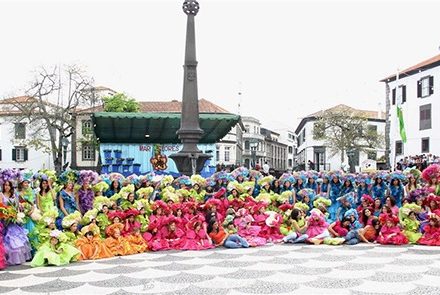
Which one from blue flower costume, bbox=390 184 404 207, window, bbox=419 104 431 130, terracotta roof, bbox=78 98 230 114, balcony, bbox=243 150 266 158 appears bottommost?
blue flower costume, bbox=390 184 404 207

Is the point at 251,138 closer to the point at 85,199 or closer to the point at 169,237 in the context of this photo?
the point at 85,199

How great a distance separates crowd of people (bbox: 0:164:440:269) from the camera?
8.77m

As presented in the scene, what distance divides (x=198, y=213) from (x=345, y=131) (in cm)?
4107

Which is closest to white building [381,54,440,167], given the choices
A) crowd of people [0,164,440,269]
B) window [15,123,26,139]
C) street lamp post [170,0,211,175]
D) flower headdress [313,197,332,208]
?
street lamp post [170,0,211,175]

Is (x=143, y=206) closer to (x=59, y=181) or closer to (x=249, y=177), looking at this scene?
(x=59, y=181)

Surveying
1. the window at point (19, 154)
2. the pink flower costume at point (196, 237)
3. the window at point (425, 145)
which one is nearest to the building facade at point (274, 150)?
the window at point (19, 154)

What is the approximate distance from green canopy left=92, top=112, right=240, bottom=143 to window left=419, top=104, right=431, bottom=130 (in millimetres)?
19067

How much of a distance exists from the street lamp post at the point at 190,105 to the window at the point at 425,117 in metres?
27.3

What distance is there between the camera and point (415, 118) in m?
39.2

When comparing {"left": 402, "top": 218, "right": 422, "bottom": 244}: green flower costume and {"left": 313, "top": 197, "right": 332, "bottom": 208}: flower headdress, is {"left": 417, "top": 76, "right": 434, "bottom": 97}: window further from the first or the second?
{"left": 402, "top": 218, "right": 422, "bottom": 244}: green flower costume

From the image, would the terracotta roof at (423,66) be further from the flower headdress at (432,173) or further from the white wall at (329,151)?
the flower headdress at (432,173)

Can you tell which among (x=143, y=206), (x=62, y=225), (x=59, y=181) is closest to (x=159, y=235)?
(x=143, y=206)

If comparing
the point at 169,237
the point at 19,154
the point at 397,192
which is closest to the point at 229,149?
the point at 19,154

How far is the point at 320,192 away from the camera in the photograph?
42.5ft
